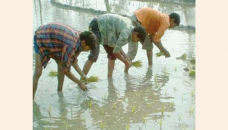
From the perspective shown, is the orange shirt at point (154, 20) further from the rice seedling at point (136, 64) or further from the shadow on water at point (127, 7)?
the shadow on water at point (127, 7)

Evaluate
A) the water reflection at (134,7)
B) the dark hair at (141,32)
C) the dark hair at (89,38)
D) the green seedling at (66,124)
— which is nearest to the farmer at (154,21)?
the dark hair at (141,32)

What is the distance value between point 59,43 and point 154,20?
2.28 metres

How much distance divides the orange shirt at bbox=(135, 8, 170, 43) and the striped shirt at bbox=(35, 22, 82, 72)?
203 centimetres

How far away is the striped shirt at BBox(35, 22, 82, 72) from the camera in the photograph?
3.62m

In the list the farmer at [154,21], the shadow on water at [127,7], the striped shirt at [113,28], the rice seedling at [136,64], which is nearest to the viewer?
the striped shirt at [113,28]

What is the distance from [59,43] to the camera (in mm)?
3770

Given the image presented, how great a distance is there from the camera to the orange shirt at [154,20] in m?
5.38

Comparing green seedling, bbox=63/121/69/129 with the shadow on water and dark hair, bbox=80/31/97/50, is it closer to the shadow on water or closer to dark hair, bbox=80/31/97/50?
dark hair, bbox=80/31/97/50

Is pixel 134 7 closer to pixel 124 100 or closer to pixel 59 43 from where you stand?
pixel 124 100

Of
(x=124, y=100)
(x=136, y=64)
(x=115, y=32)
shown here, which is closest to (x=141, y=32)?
(x=115, y=32)

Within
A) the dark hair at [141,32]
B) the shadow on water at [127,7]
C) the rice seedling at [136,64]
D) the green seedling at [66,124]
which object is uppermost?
the shadow on water at [127,7]

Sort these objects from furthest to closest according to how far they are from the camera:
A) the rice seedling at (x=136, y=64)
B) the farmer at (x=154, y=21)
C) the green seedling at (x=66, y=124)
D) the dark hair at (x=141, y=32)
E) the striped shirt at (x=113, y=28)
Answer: the rice seedling at (x=136, y=64), the farmer at (x=154, y=21), the striped shirt at (x=113, y=28), the dark hair at (x=141, y=32), the green seedling at (x=66, y=124)

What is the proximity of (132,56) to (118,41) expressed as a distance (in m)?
1.18

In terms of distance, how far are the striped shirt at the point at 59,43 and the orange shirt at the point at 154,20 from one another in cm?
203
